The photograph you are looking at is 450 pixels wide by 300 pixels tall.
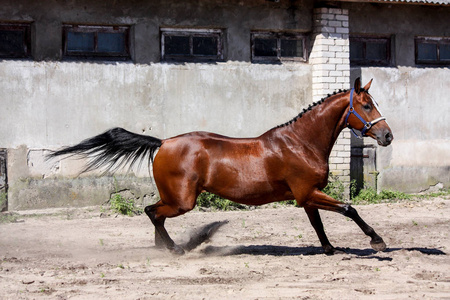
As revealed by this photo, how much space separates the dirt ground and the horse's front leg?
0.22 meters

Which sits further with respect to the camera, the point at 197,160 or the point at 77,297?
the point at 197,160

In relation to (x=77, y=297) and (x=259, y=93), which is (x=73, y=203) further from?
(x=77, y=297)

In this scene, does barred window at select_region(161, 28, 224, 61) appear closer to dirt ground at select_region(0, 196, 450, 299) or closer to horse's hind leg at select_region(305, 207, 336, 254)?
dirt ground at select_region(0, 196, 450, 299)

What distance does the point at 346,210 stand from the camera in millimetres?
7168

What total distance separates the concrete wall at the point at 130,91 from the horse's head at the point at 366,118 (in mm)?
4800

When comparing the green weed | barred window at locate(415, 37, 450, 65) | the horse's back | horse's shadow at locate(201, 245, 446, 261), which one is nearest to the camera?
the horse's back

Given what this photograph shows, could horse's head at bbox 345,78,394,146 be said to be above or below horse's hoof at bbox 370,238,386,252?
above

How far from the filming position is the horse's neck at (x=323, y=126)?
7.35 m

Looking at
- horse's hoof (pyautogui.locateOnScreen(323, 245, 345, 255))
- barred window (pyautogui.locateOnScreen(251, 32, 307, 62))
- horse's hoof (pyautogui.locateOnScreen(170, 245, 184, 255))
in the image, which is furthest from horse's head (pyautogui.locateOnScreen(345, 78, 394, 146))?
barred window (pyautogui.locateOnScreen(251, 32, 307, 62))

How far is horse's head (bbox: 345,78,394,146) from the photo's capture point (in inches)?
284

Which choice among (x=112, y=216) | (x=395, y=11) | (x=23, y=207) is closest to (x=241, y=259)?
(x=112, y=216)

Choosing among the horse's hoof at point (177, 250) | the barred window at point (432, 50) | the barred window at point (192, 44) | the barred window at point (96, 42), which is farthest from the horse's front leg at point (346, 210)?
the barred window at point (432, 50)

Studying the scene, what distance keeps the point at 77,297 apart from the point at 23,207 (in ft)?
18.0

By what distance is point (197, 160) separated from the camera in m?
7.48
